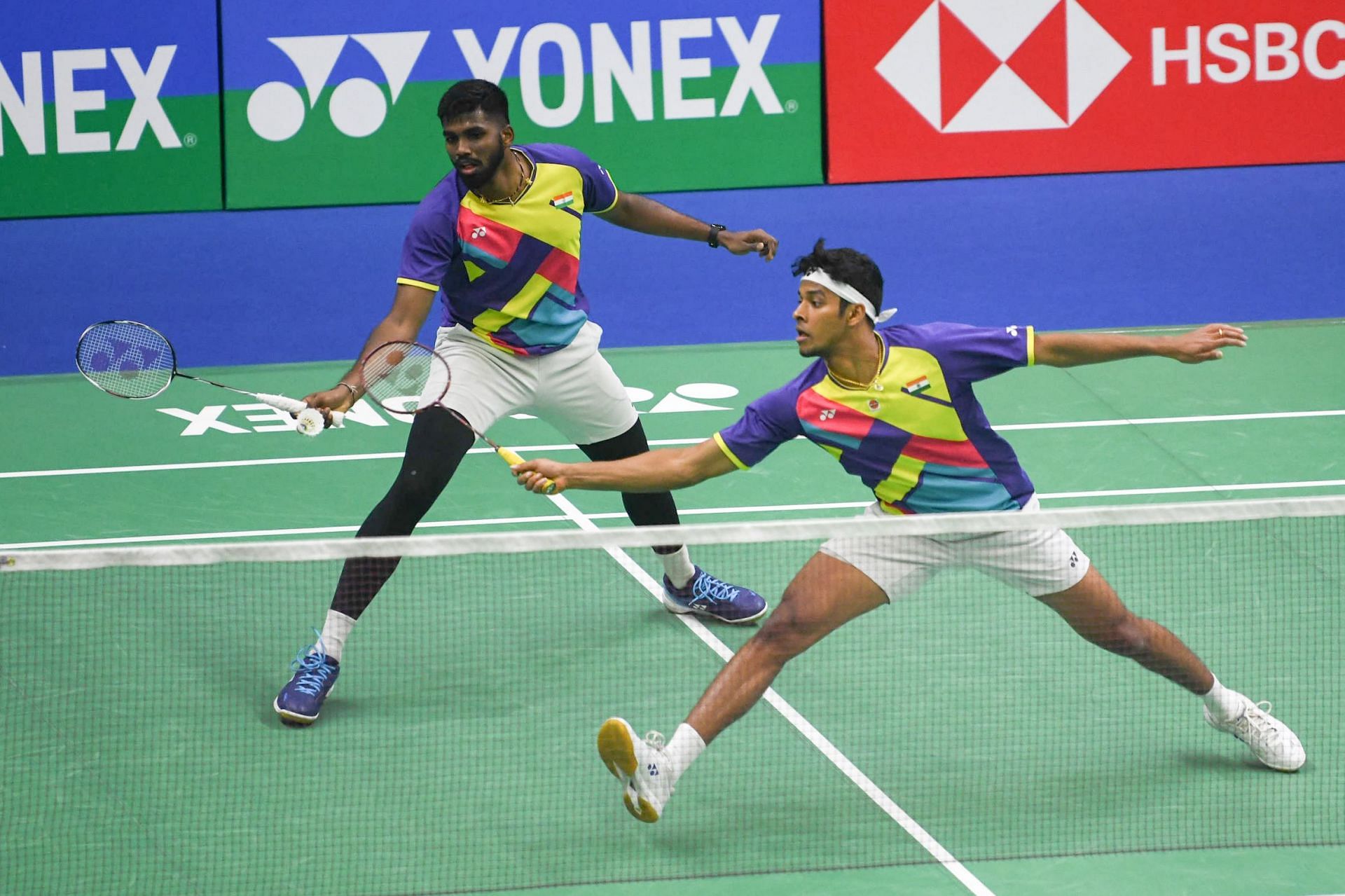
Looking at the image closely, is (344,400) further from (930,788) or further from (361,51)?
(361,51)

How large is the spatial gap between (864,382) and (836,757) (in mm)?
1208

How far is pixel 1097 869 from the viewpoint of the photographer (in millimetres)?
4594

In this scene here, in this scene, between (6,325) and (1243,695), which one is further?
(6,325)

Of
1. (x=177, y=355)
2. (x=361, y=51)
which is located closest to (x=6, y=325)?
(x=177, y=355)

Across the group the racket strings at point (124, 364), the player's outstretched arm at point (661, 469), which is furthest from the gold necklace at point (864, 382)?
Result: the racket strings at point (124, 364)

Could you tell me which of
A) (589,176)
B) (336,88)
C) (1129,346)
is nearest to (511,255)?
(589,176)

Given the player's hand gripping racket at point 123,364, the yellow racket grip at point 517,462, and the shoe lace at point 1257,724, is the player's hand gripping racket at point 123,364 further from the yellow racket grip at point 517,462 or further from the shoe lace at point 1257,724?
the shoe lace at point 1257,724

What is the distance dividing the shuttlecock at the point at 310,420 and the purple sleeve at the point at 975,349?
5.78 feet

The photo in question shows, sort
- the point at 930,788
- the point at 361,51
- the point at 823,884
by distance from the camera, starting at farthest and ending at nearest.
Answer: the point at 361,51
the point at 930,788
the point at 823,884

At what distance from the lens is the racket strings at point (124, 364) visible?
6.16 meters

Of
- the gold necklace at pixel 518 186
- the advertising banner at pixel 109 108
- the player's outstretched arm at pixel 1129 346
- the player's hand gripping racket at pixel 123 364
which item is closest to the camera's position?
the player's outstretched arm at pixel 1129 346

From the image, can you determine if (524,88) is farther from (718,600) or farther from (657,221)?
(718,600)

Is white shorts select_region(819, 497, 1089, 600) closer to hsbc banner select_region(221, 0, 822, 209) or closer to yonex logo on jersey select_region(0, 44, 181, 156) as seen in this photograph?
hsbc banner select_region(221, 0, 822, 209)

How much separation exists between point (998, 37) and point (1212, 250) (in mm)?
1931
